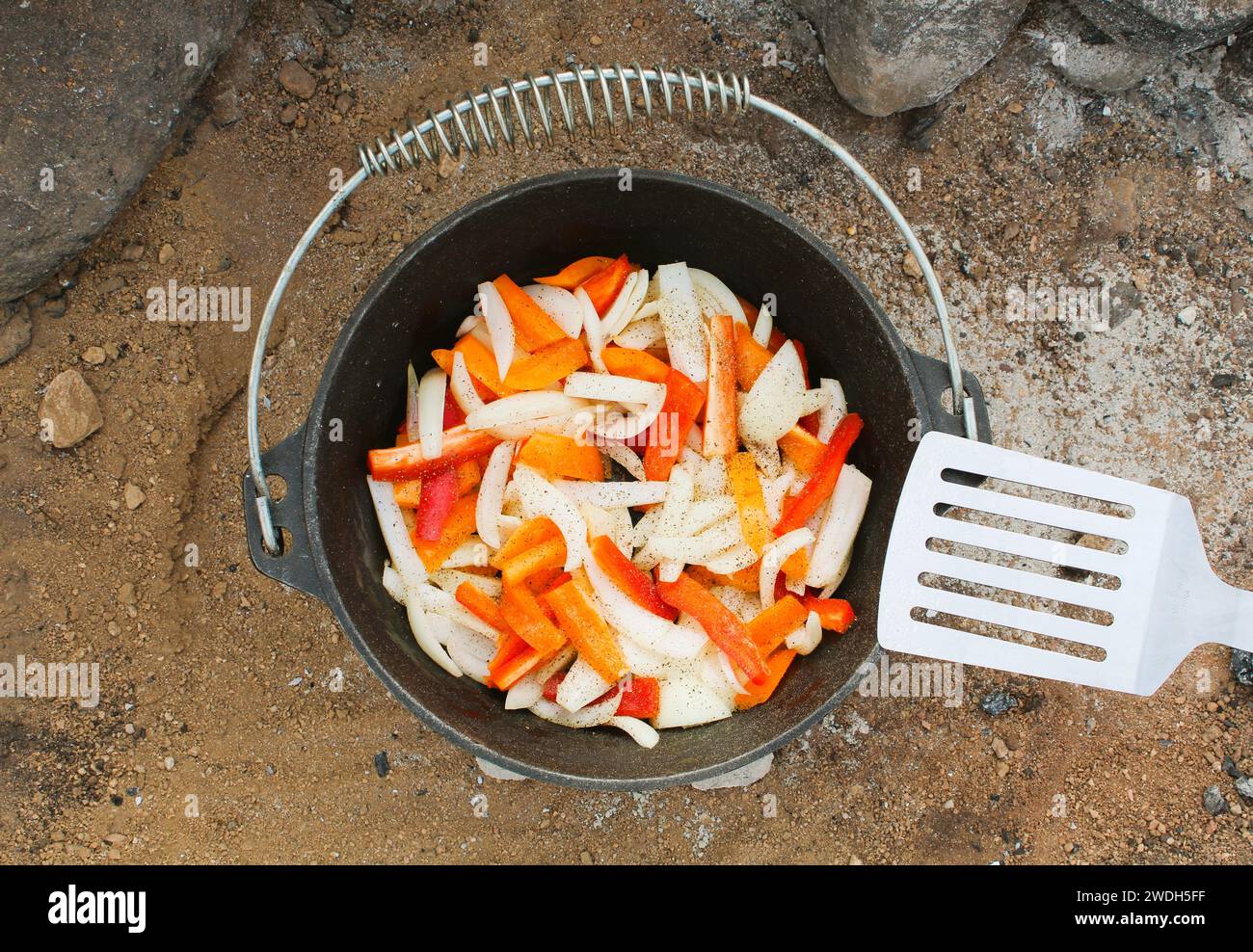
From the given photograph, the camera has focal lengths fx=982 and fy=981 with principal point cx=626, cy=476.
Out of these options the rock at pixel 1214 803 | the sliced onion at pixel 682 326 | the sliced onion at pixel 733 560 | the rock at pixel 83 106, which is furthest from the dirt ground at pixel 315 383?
the sliced onion at pixel 733 560

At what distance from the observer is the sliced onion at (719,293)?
240 centimetres

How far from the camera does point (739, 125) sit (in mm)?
Answer: 2650

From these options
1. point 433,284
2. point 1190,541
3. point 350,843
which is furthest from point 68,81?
point 1190,541

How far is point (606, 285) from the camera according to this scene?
2.33 meters

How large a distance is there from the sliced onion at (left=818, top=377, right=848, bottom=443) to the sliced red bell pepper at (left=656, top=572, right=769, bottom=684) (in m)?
0.49

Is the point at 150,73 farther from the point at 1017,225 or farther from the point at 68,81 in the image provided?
the point at 1017,225

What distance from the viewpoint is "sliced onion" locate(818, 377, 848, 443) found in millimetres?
2365

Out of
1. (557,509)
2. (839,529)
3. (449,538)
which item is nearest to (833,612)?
(839,529)

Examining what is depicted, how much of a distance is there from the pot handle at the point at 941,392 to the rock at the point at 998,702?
0.84 metres

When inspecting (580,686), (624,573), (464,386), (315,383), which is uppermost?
(315,383)

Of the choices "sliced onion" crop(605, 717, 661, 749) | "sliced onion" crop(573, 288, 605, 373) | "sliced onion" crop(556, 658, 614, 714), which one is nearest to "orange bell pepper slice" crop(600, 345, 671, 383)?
"sliced onion" crop(573, 288, 605, 373)

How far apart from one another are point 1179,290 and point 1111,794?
1369 mm

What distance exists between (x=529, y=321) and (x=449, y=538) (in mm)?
540

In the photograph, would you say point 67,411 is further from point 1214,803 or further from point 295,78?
point 1214,803
